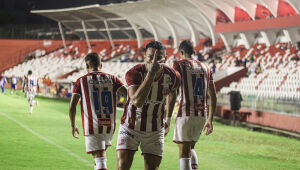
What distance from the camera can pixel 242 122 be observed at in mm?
25281

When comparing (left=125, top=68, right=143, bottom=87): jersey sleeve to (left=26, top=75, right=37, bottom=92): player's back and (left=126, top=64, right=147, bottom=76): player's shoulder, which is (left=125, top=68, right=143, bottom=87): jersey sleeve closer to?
(left=126, top=64, right=147, bottom=76): player's shoulder

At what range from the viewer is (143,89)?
561 centimetres

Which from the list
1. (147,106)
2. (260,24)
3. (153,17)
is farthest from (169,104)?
(153,17)

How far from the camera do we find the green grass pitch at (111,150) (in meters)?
11.4

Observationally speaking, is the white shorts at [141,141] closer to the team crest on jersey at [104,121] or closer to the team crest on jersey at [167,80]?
the team crest on jersey at [167,80]

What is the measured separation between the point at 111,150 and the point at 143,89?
26.6ft

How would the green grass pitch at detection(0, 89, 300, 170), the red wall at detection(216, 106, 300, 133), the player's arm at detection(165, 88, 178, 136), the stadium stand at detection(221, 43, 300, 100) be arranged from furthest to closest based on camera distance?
the stadium stand at detection(221, 43, 300, 100)
the red wall at detection(216, 106, 300, 133)
the green grass pitch at detection(0, 89, 300, 170)
the player's arm at detection(165, 88, 178, 136)

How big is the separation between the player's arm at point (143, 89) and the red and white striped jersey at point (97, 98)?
1.02 metres

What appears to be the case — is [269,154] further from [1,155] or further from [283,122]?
[283,122]

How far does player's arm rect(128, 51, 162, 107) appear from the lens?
17.6 ft

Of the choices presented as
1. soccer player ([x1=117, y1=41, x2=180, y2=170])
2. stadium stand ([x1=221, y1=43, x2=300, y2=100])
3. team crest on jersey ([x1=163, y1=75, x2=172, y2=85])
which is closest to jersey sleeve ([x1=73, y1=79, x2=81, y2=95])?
soccer player ([x1=117, y1=41, x2=180, y2=170])

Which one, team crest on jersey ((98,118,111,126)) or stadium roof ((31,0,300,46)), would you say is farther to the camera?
stadium roof ((31,0,300,46))

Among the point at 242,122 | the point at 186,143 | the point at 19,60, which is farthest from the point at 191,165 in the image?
the point at 19,60

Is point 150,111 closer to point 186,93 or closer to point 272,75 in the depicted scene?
point 186,93
